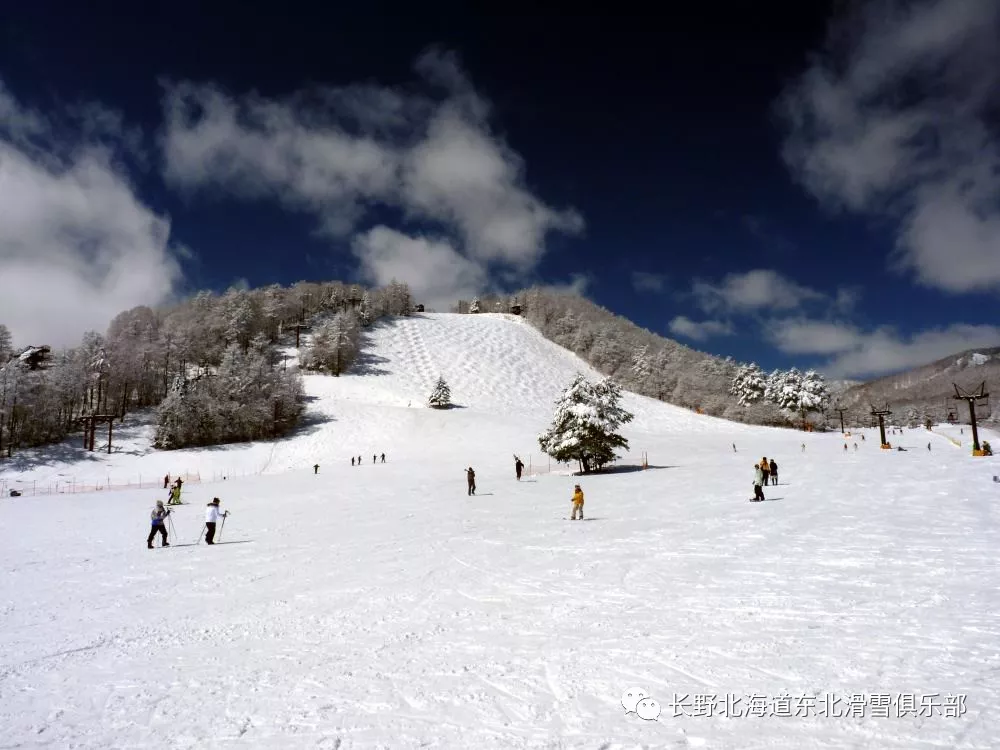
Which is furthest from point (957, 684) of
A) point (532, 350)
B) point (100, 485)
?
point (532, 350)

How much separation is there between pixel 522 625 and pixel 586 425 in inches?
1239

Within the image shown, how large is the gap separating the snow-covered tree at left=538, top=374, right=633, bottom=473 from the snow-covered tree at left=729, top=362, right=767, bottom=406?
211ft

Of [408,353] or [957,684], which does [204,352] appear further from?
[957,684]

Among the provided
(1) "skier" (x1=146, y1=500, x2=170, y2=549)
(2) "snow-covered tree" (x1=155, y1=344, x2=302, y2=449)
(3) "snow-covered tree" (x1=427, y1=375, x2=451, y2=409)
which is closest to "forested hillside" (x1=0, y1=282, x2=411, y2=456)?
(2) "snow-covered tree" (x1=155, y1=344, x2=302, y2=449)

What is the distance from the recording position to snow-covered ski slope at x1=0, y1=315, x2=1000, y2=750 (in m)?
6.09

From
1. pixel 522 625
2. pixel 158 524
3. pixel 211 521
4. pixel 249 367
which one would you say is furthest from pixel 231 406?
pixel 522 625

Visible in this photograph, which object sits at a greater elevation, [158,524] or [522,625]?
[158,524]

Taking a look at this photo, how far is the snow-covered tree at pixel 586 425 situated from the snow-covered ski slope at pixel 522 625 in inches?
567

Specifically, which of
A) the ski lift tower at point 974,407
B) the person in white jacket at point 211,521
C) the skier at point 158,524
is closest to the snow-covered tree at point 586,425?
the ski lift tower at point 974,407

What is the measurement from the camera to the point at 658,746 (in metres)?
5.54

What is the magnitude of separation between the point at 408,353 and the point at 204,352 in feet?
124

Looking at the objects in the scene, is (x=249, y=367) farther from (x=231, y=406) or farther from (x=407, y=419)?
(x=407, y=419)

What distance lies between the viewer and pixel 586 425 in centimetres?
4031

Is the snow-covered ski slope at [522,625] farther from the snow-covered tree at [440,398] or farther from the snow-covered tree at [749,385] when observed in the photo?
the snow-covered tree at [749,385]
